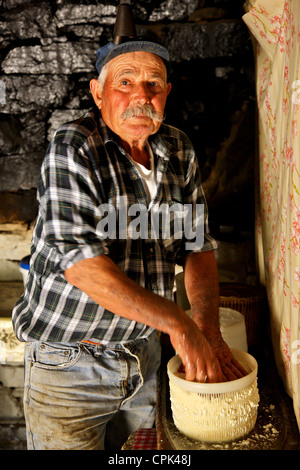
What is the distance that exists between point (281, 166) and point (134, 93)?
1.92ft

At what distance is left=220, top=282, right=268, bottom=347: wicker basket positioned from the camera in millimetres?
1977

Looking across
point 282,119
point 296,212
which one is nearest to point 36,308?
point 296,212

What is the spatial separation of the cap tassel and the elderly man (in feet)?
0.20

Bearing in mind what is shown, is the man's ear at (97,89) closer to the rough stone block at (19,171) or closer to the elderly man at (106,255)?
the elderly man at (106,255)

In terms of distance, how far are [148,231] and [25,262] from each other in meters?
1.00

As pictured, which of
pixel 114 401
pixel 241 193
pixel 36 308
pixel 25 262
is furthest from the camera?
pixel 241 193

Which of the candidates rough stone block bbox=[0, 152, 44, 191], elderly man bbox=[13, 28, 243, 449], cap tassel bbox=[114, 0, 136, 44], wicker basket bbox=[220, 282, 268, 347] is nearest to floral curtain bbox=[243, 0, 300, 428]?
wicker basket bbox=[220, 282, 268, 347]

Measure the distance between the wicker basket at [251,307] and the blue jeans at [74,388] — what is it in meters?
0.54

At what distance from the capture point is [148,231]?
1.57m

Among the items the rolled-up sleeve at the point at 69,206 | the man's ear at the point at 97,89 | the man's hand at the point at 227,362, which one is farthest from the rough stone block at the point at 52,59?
the man's hand at the point at 227,362

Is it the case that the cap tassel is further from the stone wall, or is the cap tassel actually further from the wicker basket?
the wicker basket

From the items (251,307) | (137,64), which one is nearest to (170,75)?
(137,64)

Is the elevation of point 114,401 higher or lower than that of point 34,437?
higher

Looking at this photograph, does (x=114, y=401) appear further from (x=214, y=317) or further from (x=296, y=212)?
(x=296, y=212)
